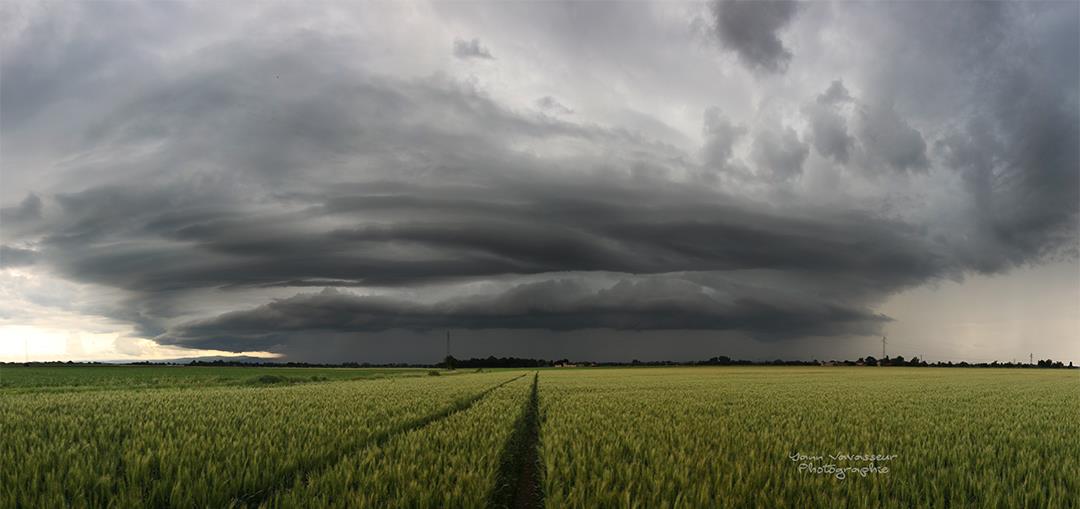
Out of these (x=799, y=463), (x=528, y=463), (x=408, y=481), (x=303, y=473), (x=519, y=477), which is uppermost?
(x=408, y=481)

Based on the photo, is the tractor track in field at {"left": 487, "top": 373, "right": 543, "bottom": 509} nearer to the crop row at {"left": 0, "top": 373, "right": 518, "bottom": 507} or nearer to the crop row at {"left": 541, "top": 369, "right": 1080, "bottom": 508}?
the crop row at {"left": 541, "top": 369, "right": 1080, "bottom": 508}

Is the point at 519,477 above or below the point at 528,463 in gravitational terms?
above

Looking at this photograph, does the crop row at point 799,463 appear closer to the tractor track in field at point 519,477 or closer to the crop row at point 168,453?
the tractor track in field at point 519,477

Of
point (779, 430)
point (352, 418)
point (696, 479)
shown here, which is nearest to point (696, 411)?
point (779, 430)

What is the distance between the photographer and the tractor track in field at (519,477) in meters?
8.32

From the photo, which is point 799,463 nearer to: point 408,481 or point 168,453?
point 408,481

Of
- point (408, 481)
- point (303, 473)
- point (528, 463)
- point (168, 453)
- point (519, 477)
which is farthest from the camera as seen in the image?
point (528, 463)

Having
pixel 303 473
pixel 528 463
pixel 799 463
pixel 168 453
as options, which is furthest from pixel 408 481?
pixel 799 463

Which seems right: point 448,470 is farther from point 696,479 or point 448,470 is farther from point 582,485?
point 696,479

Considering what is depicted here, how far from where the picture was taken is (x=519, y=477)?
10.1 meters

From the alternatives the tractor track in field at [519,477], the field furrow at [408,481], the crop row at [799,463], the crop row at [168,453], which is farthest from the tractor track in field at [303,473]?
the crop row at [799,463]

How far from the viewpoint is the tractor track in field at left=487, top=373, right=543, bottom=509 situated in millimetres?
8320

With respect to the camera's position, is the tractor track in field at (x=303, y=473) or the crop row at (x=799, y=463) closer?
the crop row at (x=799, y=463)

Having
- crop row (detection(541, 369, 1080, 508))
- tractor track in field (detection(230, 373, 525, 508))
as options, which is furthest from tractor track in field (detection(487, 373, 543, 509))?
tractor track in field (detection(230, 373, 525, 508))
